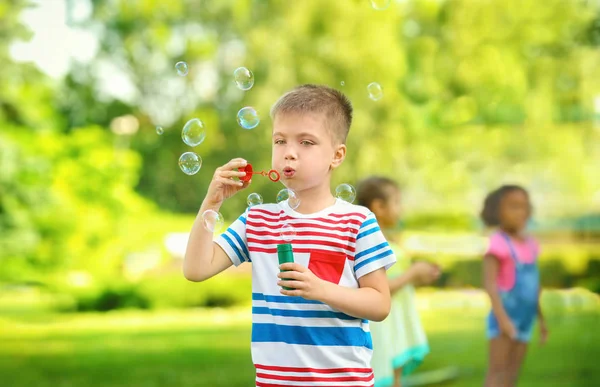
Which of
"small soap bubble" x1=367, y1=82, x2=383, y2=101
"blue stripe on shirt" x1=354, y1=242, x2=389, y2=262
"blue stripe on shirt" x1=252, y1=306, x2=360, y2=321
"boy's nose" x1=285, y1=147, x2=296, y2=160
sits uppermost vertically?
"small soap bubble" x1=367, y1=82, x2=383, y2=101

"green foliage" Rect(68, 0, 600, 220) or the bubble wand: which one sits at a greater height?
"green foliage" Rect(68, 0, 600, 220)

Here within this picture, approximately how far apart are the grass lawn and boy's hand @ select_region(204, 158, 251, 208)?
14.4ft

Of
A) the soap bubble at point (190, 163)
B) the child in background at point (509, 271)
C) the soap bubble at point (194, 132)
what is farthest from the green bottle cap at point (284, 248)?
the child in background at point (509, 271)

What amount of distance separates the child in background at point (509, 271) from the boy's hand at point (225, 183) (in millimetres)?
2399

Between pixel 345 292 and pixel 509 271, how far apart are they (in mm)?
2607

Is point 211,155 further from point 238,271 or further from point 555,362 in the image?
point 555,362

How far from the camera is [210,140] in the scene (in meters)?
6.02

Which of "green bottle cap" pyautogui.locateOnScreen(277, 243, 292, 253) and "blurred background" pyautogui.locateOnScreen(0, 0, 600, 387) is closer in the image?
"green bottle cap" pyautogui.locateOnScreen(277, 243, 292, 253)

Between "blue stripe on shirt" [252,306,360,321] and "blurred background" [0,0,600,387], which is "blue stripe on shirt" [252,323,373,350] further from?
"blurred background" [0,0,600,387]

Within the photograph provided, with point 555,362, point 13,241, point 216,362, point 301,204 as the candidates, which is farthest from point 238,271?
point 301,204

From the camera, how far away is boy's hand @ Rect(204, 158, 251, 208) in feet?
5.41

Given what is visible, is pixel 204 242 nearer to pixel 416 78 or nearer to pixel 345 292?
pixel 345 292

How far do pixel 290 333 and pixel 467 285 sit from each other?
494 cm

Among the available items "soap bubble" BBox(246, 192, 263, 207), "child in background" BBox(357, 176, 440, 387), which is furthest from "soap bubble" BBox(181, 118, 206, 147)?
"child in background" BBox(357, 176, 440, 387)
